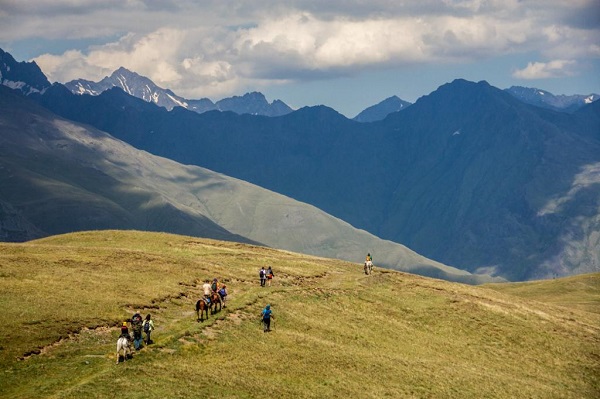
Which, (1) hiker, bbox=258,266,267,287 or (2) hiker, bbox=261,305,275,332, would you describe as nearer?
(2) hiker, bbox=261,305,275,332

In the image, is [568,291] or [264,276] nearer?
[264,276]

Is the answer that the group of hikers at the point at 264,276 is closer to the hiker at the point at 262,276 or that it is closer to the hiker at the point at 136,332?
the hiker at the point at 262,276

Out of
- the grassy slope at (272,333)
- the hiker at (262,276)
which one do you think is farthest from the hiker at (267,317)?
the hiker at (262,276)

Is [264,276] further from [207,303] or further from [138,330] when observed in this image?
[138,330]

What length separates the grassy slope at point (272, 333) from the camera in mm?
54875

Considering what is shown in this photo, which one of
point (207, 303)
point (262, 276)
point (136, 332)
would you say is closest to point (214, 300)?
point (207, 303)

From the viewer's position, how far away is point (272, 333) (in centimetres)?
7175

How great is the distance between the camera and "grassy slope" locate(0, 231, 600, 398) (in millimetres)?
54875

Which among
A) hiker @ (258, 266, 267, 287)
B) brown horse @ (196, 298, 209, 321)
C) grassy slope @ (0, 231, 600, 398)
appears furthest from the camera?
hiker @ (258, 266, 267, 287)

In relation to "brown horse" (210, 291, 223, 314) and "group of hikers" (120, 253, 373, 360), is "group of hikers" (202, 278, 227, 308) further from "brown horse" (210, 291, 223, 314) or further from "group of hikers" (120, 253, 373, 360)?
"brown horse" (210, 291, 223, 314)

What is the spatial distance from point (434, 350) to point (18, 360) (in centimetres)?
4546

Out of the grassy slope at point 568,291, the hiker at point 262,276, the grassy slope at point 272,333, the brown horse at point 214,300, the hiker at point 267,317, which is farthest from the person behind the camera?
the grassy slope at point 568,291

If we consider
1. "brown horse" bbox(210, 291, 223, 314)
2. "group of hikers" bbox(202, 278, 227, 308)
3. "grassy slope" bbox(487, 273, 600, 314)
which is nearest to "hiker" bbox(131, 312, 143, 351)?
"group of hikers" bbox(202, 278, 227, 308)

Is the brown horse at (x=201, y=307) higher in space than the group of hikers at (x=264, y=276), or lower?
lower
